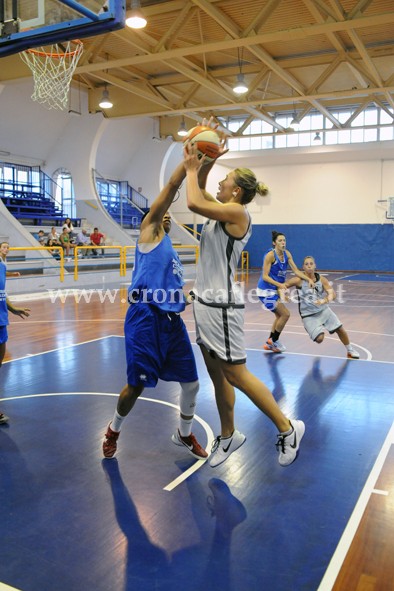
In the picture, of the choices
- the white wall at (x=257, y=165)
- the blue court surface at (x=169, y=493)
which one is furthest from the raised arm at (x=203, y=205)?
the white wall at (x=257, y=165)

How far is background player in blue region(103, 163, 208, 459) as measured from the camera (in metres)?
3.75

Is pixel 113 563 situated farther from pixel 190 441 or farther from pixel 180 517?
pixel 190 441

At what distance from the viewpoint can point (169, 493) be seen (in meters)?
3.50

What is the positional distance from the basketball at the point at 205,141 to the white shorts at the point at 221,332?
96 cm

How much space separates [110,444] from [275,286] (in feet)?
14.9

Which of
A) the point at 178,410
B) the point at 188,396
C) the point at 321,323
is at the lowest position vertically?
the point at 178,410

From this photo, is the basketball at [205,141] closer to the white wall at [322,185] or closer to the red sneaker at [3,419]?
the red sneaker at [3,419]

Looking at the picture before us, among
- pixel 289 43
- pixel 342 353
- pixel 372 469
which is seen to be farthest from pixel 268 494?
pixel 289 43

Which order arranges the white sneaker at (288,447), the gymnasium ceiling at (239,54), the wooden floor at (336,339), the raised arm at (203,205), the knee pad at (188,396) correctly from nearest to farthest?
the wooden floor at (336,339) → the raised arm at (203,205) → the white sneaker at (288,447) → the knee pad at (188,396) → the gymnasium ceiling at (239,54)

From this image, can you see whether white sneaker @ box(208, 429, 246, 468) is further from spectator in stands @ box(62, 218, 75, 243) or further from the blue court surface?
spectator in stands @ box(62, 218, 75, 243)

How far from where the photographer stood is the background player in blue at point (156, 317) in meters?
3.75

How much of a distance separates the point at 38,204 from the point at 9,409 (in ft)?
60.5

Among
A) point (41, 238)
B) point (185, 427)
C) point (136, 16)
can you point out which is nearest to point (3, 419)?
point (185, 427)

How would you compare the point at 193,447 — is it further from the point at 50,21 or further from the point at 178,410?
the point at 50,21
